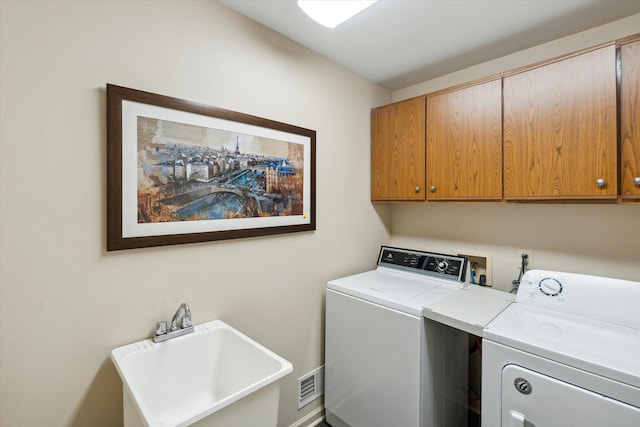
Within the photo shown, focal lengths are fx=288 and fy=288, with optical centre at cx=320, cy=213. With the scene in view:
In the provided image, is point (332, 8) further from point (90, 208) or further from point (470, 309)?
point (470, 309)

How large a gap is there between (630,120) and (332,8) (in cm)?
140

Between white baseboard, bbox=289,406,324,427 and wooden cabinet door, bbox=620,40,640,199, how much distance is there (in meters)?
2.07

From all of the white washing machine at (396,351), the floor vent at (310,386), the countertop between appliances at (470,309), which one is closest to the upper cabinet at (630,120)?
the countertop between appliances at (470,309)

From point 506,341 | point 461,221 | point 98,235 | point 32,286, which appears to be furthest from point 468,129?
point 32,286

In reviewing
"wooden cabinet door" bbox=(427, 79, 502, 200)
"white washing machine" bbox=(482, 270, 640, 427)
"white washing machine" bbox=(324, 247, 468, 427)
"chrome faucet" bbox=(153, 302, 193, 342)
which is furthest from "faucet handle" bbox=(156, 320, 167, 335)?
"wooden cabinet door" bbox=(427, 79, 502, 200)

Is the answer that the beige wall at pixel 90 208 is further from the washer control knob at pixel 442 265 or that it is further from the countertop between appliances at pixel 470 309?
the washer control knob at pixel 442 265

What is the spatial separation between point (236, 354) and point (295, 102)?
142cm

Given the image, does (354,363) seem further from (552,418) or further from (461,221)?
(461,221)

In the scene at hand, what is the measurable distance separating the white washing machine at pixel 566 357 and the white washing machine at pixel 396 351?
30cm

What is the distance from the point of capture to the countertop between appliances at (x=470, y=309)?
4.28 feet

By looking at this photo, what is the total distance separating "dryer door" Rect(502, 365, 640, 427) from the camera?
93cm

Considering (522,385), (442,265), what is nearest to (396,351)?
(522,385)

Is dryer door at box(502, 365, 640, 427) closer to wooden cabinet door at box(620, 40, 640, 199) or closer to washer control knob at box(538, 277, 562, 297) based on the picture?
washer control knob at box(538, 277, 562, 297)

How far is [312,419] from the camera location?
191cm
